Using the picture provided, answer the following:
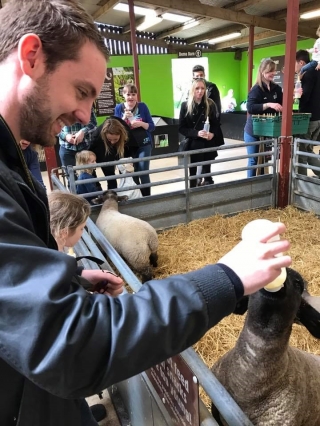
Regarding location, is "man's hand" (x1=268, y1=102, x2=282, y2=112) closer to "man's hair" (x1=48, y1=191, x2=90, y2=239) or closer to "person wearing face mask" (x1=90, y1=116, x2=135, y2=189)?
"person wearing face mask" (x1=90, y1=116, x2=135, y2=189)

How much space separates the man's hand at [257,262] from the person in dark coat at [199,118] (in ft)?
14.5

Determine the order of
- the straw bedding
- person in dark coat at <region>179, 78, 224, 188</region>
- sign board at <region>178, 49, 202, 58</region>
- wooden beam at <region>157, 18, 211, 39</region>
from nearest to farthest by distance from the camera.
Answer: the straw bedding, person in dark coat at <region>179, 78, 224, 188</region>, wooden beam at <region>157, 18, 211, 39</region>, sign board at <region>178, 49, 202, 58</region>

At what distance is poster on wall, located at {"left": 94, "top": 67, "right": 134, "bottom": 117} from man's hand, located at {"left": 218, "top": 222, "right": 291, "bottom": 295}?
11.8m

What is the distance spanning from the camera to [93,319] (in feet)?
1.82

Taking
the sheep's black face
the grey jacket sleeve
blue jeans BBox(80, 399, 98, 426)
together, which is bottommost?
blue jeans BBox(80, 399, 98, 426)

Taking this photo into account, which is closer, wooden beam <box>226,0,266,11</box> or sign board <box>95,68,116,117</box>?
wooden beam <box>226,0,266,11</box>

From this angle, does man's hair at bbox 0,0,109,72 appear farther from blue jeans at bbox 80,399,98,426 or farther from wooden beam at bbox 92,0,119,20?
wooden beam at bbox 92,0,119,20

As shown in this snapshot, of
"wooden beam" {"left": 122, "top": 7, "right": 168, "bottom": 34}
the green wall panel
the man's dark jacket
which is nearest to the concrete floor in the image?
the man's dark jacket

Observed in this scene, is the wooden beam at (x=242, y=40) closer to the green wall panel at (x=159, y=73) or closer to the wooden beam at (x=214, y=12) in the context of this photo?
the green wall panel at (x=159, y=73)

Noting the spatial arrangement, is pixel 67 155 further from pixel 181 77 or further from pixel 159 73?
pixel 181 77

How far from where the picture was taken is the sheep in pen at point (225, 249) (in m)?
2.54

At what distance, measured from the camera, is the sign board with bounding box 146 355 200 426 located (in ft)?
2.98

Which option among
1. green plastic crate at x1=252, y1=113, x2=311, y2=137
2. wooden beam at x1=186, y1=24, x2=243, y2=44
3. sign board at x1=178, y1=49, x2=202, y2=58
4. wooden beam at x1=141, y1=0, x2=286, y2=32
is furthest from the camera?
sign board at x1=178, y1=49, x2=202, y2=58

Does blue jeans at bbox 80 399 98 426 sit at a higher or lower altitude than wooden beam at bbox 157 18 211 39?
lower
